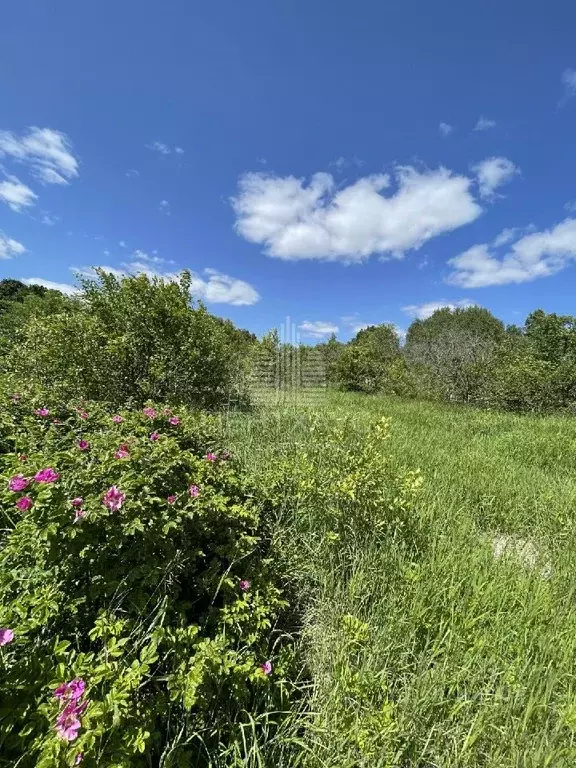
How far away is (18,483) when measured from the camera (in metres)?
1.37

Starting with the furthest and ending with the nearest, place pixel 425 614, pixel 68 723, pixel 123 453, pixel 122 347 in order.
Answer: pixel 122 347 < pixel 425 614 < pixel 123 453 < pixel 68 723

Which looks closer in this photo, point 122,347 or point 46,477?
point 46,477

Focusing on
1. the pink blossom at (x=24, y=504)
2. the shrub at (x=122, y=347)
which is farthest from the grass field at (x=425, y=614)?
the shrub at (x=122, y=347)

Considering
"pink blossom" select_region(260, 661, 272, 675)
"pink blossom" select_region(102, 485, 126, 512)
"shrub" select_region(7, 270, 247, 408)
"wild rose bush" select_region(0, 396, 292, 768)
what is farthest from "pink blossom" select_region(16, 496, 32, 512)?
"shrub" select_region(7, 270, 247, 408)

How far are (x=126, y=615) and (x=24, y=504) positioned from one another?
56cm

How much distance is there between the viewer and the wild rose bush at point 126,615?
920 millimetres

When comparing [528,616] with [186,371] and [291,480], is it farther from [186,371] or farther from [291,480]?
[186,371]

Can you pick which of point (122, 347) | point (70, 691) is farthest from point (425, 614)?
point (122, 347)

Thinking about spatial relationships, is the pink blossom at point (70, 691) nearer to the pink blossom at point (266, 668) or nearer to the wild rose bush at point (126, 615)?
the wild rose bush at point (126, 615)

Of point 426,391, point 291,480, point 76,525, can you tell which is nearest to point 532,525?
point 291,480

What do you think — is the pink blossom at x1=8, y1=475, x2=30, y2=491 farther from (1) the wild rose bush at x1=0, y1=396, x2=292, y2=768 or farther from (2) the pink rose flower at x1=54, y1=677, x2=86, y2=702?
(2) the pink rose flower at x1=54, y1=677, x2=86, y2=702

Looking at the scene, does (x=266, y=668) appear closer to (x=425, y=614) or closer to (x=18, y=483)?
(x=425, y=614)

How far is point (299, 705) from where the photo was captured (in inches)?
56.7

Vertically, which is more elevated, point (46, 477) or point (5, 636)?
point (46, 477)
